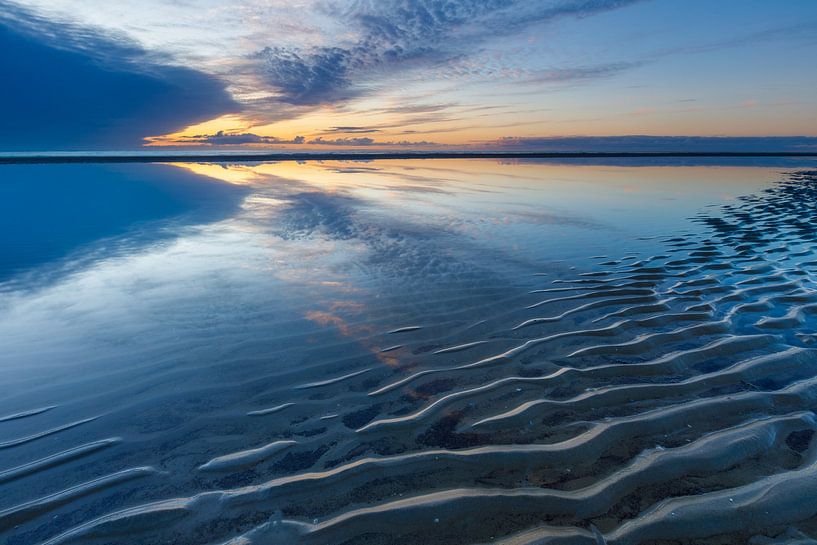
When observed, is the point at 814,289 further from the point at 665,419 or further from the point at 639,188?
the point at 639,188

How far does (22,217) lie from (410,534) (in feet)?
60.3

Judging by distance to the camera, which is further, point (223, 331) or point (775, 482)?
point (223, 331)

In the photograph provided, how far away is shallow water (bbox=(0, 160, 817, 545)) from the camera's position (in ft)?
9.58

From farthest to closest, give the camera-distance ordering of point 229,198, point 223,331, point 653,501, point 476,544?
point 229,198 → point 223,331 → point 653,501 → point 476,544

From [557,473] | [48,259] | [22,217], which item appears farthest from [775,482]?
[22,217]

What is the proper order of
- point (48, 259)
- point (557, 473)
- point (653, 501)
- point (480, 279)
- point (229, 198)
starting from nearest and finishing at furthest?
point (653, 501) < point (557, 473) < point (480, 279) < point (48, 259) < point (229, 198)

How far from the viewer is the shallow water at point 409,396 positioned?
292 centimetres

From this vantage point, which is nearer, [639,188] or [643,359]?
[643,359]

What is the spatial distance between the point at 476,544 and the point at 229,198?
2082 centimetres

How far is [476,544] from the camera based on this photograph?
106 inches

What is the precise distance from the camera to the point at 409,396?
439 cm

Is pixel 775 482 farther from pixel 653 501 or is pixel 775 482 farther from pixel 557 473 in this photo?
pixel 557 473

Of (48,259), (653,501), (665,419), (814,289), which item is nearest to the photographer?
(653,501)

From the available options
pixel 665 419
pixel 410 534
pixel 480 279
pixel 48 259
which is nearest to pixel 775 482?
pixel 665 419
